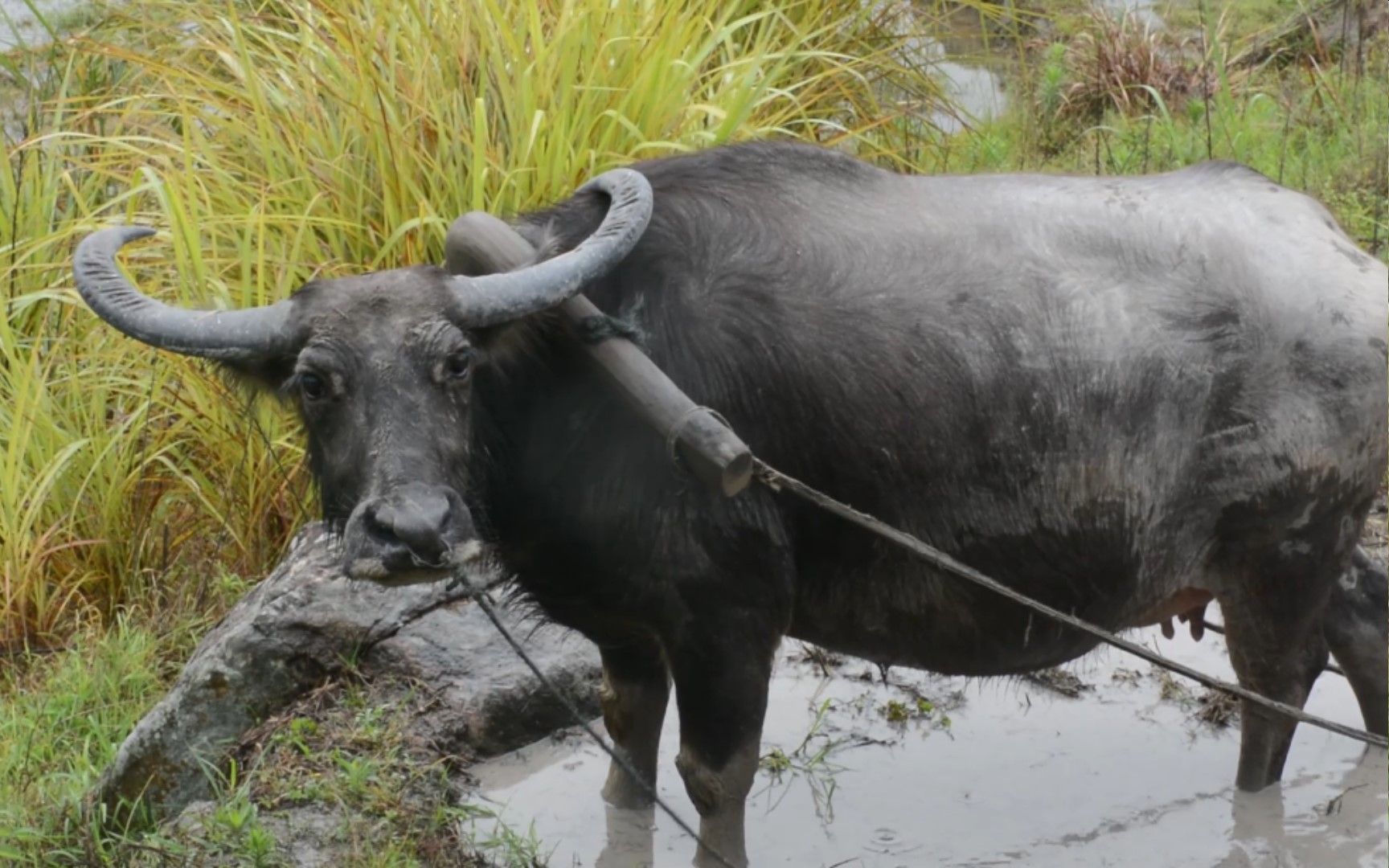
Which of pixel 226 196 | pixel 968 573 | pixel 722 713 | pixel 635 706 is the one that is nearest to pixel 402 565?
pixel 722 713

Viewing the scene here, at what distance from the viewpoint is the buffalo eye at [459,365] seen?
326cm

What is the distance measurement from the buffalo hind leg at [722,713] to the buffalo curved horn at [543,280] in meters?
0.83

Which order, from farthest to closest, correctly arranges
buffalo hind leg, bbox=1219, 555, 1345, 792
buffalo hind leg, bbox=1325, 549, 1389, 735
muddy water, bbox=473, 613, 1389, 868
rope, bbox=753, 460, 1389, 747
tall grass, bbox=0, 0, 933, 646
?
1. tall grass, bbox=0, 0, 933, 646
2. buffalo hind leg, bbox=1325, 549, 1389, 735
3. muddy water, bbox=473, 613, 1389, 868
4. buffalo hind leg, bbox=1219, 555, 1345, 792
5. rope, bbox=753, 460, 1389, 747

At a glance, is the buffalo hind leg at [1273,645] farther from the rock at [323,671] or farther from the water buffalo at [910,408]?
the rock at [323,671]

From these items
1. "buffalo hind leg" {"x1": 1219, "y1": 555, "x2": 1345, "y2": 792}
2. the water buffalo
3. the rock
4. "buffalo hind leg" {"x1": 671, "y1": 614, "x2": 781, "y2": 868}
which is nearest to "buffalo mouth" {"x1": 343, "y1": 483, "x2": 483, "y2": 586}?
the water buffalo

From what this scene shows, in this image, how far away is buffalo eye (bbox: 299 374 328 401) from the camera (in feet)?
10.7

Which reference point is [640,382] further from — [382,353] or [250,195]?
[250,195]

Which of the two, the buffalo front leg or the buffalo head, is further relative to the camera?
the buffalo front leg

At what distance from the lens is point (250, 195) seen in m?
5.86

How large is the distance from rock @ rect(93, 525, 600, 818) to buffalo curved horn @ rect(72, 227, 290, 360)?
1.03 metres

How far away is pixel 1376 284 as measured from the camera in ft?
12.9

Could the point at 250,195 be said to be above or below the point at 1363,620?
above

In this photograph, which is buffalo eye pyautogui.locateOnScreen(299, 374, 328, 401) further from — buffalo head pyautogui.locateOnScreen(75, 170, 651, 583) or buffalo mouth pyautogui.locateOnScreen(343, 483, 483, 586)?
buffalo mouth pyautogui.locateOnScreen(343, 483, 483, 586)

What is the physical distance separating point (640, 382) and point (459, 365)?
363 mm
